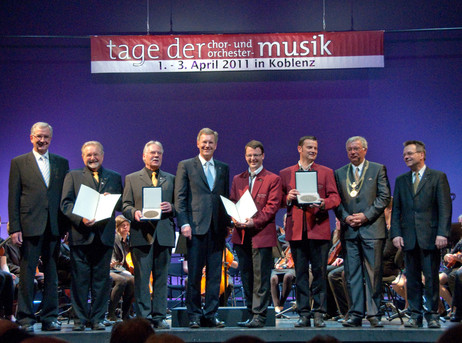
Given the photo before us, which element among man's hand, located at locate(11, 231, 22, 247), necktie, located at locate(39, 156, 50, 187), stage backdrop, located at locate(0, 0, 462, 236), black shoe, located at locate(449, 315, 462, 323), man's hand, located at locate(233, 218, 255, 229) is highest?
stage backdrop, located at locate(0, 0, 462, 236)

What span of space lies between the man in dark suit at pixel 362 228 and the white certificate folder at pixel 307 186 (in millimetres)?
423

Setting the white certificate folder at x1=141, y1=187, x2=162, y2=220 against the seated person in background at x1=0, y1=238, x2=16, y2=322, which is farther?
the seated person in background at x1=0, y1=238, x2=16, y2=322

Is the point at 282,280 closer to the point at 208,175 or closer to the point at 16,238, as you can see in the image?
the point at 208,175

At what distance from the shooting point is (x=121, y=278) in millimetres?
6617

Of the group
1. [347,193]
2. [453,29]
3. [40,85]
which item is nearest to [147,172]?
[347,193]

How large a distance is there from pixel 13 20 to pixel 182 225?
247 inches

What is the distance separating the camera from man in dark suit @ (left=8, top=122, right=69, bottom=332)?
5.12 metres

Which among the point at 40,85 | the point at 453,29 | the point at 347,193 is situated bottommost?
the point at 347,193

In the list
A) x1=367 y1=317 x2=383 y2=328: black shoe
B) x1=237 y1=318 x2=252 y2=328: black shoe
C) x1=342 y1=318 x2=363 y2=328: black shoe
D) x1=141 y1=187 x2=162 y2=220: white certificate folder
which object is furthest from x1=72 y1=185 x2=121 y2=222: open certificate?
x1=367 y1=317 x2=383 y2=328: black shoe

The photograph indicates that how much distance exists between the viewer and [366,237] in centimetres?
530

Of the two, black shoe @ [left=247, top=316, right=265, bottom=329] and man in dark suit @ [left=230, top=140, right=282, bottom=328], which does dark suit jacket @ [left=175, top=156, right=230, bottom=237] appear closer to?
man in dark suit @ [left=230, top=140, right=282, bottom=328]

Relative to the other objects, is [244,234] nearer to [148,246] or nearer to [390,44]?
[148,246]

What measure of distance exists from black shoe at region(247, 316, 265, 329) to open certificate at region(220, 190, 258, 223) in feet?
3.05

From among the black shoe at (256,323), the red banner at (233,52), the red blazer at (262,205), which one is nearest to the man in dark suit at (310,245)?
the red blazer at (262,205)
